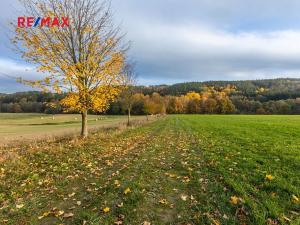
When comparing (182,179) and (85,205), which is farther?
(182,179)

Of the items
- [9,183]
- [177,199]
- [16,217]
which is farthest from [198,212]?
[9,183]

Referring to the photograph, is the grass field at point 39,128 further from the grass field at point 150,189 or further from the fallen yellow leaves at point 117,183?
the fallen yellow leaves at point 117,183

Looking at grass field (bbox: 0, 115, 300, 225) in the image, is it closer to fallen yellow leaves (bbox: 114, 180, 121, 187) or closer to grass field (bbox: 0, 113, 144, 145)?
fallen yellow leaves (bbox: 114, 180, 121, 187)

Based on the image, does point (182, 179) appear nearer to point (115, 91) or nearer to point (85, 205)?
point (85, 205)

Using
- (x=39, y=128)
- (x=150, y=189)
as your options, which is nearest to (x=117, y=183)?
(x=150, y=189)

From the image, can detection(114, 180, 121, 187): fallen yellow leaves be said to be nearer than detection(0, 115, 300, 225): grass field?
No

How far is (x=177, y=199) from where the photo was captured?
6.25 metres

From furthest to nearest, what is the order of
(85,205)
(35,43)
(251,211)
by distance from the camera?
(35,43) → (85,205) → (251,211)

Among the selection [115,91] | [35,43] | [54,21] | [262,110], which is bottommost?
[262,110]

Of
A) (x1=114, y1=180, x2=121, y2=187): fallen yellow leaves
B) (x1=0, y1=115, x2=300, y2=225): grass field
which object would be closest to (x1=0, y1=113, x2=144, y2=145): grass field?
(x1=0, y1=115, x2=300, y2=225): grass field

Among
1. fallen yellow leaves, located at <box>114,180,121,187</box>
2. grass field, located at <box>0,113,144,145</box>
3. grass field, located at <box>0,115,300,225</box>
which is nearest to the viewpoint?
grass field, located at <box>0,115,300,225</box>

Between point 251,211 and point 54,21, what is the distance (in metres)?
14.5

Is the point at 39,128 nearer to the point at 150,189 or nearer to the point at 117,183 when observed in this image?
the point at 117,183

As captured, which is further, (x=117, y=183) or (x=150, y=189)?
(x=117, y=183)
